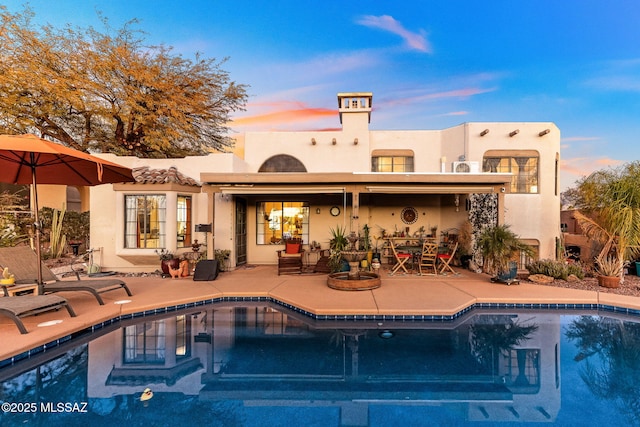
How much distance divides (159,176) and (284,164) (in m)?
4.81

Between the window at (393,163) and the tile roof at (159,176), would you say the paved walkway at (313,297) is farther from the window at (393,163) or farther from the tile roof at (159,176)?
the window at (393,163)

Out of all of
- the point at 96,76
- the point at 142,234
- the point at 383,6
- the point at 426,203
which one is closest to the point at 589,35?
the point at 383,6

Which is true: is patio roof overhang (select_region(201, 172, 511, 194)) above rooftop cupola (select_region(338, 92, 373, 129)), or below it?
below

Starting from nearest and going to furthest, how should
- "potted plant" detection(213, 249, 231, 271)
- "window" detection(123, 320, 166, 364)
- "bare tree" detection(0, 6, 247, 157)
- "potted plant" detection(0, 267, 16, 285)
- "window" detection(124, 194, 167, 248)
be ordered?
"window" detection(123, 320, 166, 364), "potted plant" detection(0, 267, 16, 285), "window" detection(124, 194, 167, 248), "potted plant" detection(213, 249, 231, 271), "bare tree" detection(0, 6, 247, 157)

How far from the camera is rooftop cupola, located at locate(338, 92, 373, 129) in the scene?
474 inches

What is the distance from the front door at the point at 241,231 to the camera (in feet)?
34.3

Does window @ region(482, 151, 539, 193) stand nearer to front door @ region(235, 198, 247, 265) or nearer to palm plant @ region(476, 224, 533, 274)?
palm plant @ region(476, 224, 533, 274)

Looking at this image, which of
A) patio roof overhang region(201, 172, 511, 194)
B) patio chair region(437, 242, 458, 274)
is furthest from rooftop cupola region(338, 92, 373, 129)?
patio chair region(437, 242, 458, 274)

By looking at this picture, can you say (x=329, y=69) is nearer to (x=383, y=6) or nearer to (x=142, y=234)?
(x=383, y=6)

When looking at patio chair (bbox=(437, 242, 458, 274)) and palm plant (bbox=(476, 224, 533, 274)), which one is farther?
patio chair (bbox=(437, 242, 458, 274))

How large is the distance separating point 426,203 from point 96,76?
15.3m

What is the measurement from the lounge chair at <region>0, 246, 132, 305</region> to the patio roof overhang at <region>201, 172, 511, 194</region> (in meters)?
3.63

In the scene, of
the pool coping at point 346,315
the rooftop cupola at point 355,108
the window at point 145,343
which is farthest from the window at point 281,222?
the window at point 145,343

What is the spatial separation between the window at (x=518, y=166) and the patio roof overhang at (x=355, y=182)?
3.02 metres
